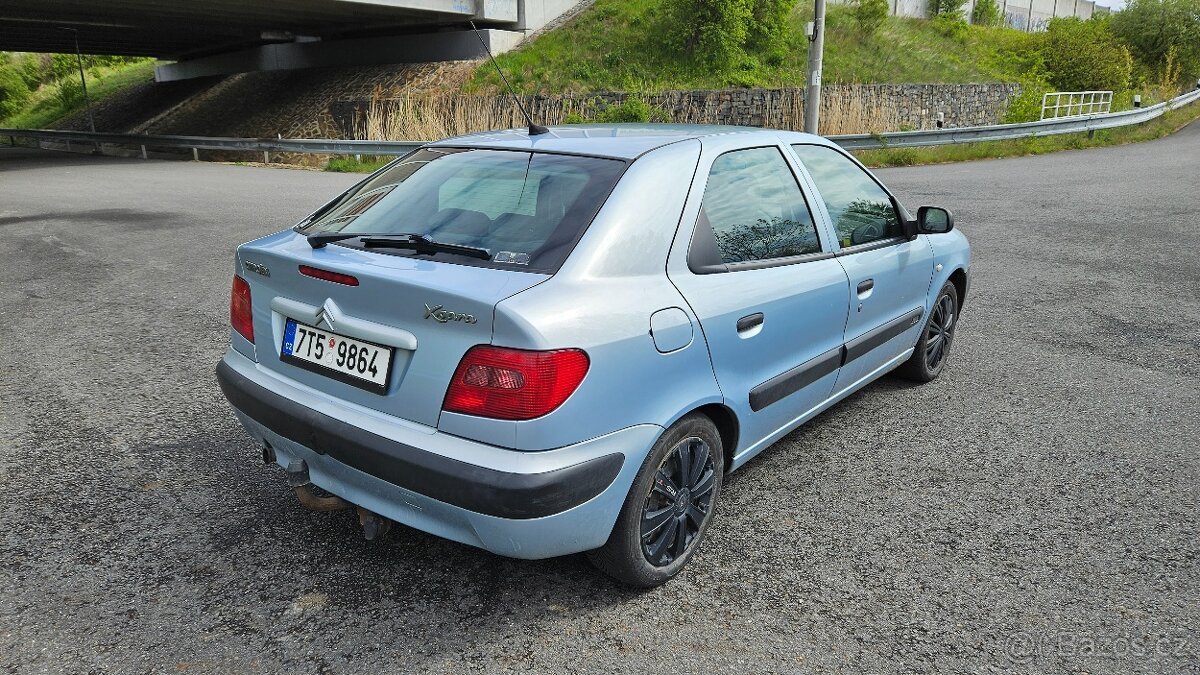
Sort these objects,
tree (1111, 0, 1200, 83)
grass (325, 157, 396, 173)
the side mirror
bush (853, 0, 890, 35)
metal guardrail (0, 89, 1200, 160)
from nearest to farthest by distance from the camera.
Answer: the side mirror → metal guardrail (0, 89, 1200, 160) → grass (325, 157, 396, 173) → bush (853, 0, 890, 35) → tree (1111, 0, 1200, 83)

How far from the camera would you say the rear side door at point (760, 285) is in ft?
9.22

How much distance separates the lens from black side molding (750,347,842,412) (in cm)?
306

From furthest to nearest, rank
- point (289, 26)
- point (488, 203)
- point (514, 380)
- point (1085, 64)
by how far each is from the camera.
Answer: point (1085, 64) → point (289, 26) → point (488, 203) → point (514, 380)

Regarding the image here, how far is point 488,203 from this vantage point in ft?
9.33

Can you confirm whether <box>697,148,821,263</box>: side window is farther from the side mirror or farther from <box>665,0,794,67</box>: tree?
<box>665,0,794,67</box>: tree

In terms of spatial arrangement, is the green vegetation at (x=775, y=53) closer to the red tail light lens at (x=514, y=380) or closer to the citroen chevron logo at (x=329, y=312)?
the citroen chevron logo at (x=329, y=312)

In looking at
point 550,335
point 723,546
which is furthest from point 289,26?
point 550,335

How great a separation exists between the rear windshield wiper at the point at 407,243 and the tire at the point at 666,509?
2.76 ft

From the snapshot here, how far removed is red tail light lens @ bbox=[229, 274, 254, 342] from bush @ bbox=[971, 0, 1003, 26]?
148ft

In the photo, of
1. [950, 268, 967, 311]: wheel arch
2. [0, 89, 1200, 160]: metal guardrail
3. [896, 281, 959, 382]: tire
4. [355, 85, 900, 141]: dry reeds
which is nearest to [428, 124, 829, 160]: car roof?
[896, 281, 959, 382]: tire

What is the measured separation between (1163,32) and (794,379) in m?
44.4

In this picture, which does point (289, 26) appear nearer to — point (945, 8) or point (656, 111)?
point (656, 111)

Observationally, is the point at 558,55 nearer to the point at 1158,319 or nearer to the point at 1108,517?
the point at 1158,319

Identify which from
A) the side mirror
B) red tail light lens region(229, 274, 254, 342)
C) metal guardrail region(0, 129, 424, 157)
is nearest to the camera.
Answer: red tail light lens region(229, 274, 254, 342)
